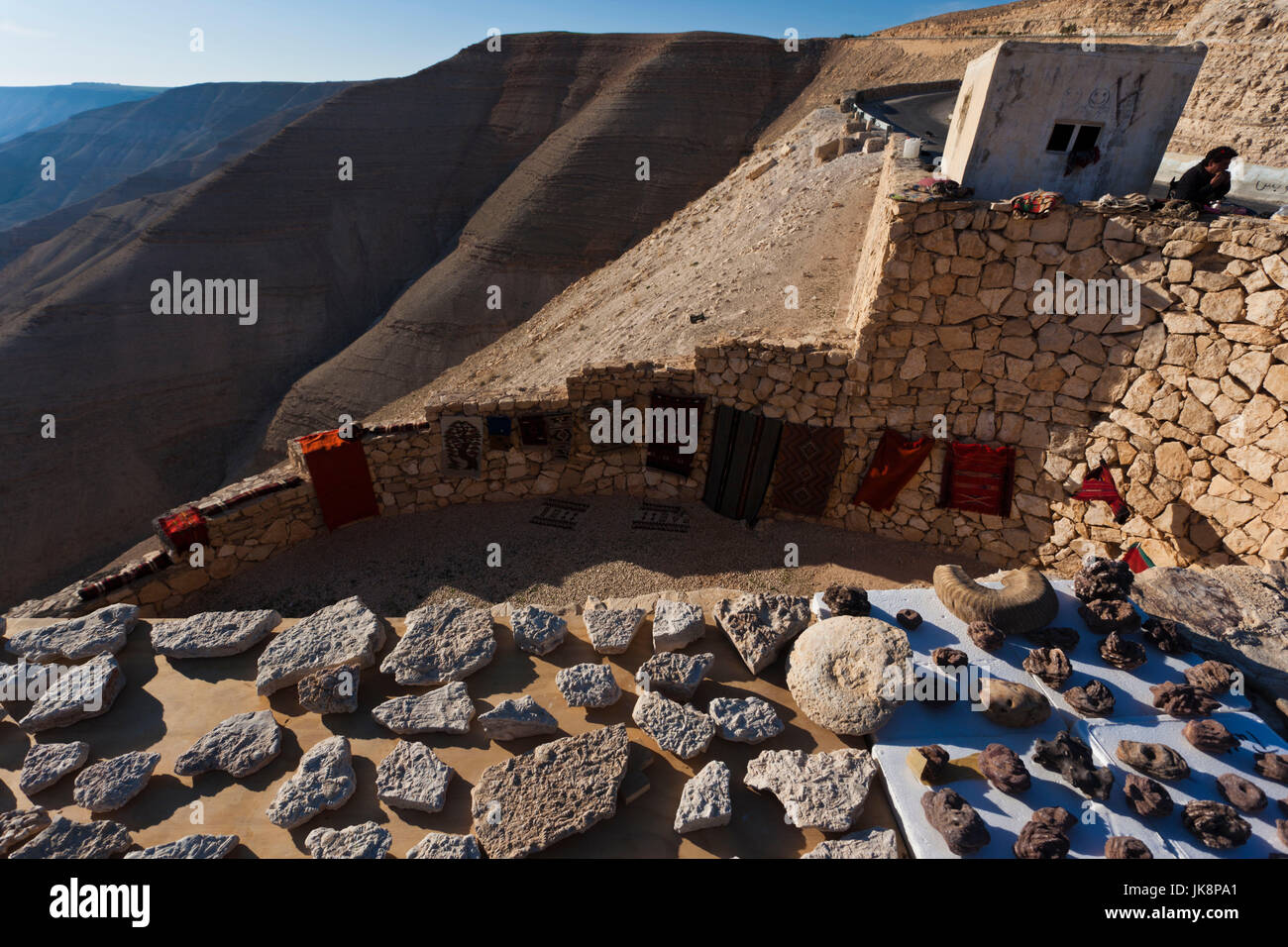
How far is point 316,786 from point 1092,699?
520 centimetres

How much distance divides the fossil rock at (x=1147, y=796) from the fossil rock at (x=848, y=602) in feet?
6.11

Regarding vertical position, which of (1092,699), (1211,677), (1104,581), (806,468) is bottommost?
(1092,699)

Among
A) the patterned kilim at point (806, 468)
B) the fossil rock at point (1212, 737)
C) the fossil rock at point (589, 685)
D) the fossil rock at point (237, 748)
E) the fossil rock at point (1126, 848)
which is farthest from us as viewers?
the patterned kilim at point (806, 468)

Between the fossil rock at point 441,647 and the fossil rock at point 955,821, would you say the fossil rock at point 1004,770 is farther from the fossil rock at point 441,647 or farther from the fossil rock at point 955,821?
the fossil rock at point 441,647

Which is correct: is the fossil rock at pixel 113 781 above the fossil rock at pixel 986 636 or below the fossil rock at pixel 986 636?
below

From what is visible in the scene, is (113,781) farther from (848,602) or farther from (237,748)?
(848,602)

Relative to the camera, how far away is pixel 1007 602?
4855mm

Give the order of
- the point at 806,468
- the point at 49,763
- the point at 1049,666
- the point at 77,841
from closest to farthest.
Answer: the point at 77,841
the point at 49,763
the point at 1049,666
the point at 806,468

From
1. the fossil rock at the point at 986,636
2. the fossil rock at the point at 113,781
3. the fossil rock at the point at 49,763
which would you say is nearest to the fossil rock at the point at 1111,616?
the fossil rock at the point at 986,636

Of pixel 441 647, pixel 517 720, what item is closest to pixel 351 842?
pixel 517 720

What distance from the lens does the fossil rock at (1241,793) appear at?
3.55m

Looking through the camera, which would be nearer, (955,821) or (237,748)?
(955,821)

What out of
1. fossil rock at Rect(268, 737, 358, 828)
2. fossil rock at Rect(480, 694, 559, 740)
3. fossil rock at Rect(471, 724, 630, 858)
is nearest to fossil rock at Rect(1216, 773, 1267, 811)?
fossil rock at Rect(471, 724, 630, 858)
